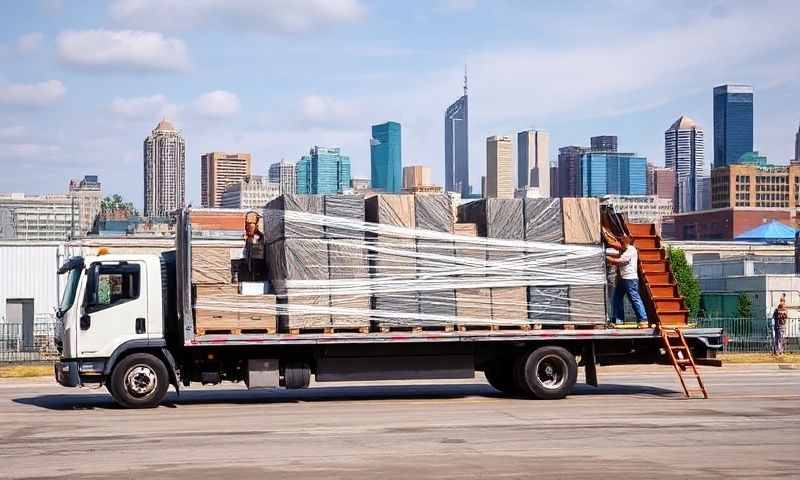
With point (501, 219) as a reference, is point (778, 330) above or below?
below

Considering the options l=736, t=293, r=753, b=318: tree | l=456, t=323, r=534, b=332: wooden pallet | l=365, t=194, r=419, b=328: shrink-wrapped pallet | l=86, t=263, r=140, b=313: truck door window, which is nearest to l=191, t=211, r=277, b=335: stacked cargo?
l=86, t=263, r=140, b=313: truck door window

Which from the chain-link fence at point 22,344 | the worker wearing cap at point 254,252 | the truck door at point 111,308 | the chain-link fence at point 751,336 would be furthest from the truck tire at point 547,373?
the chain-link fence at point 751,336

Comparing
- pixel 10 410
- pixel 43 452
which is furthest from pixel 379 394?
pixel 43 452

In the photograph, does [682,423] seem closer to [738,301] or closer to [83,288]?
[83,288]

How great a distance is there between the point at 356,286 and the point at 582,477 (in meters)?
7.22

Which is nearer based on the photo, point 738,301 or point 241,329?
point 241,329

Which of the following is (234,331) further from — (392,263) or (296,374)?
(392,263)

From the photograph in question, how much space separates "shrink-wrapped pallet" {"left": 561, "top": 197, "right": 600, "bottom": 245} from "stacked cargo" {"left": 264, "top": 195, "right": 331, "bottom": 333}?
13.5 feet

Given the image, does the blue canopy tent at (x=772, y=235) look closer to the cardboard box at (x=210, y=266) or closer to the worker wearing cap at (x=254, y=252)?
the worker wearing cap at (x=254, y=252)

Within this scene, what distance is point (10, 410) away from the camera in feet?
59.9

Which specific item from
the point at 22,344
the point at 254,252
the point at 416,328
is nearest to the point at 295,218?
the point at 254,252

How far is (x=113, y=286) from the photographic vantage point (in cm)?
1822

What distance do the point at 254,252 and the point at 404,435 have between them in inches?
219

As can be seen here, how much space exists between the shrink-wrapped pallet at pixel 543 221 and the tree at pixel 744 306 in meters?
37.3
